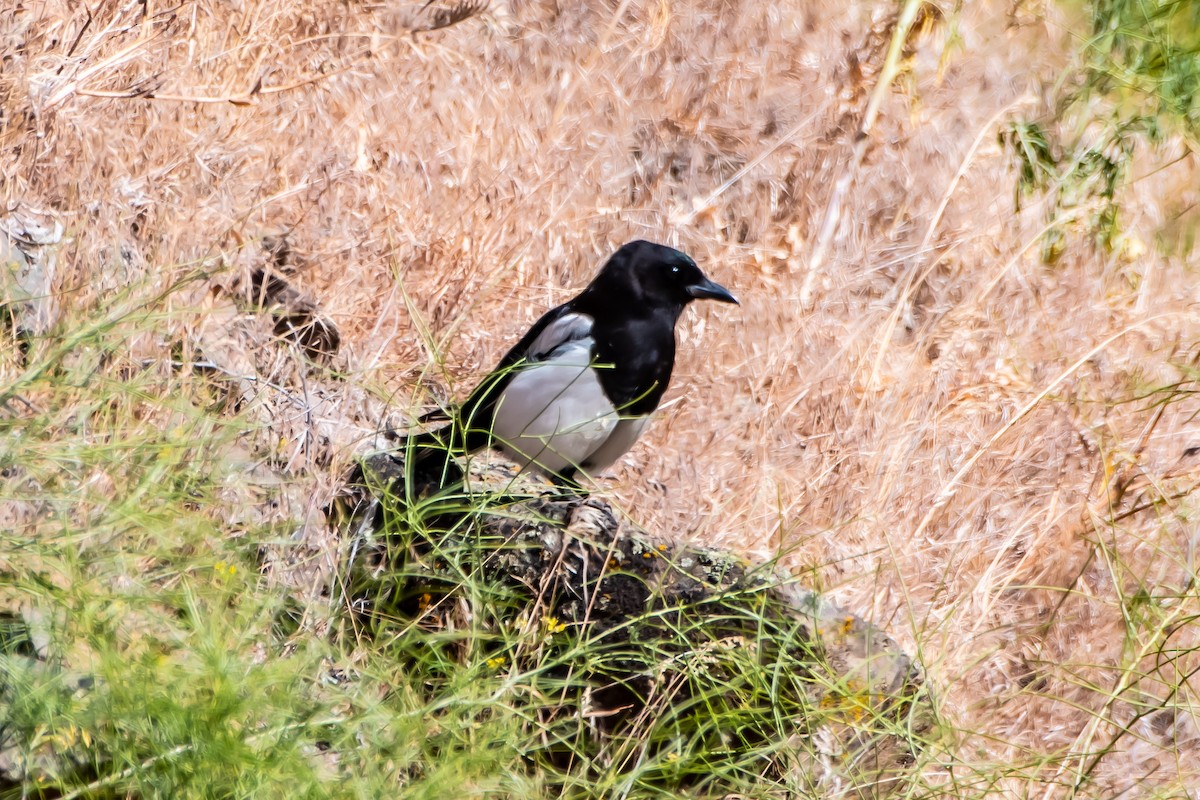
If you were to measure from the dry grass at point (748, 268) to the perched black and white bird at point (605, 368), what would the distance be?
0.27 metres

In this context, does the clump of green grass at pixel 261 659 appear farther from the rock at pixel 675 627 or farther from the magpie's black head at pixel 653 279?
the magpie's black head at pixel 653 279

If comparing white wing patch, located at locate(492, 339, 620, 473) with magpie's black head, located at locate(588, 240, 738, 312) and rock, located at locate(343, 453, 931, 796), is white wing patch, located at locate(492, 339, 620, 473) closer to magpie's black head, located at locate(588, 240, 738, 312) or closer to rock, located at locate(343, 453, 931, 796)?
magpie's black head, located at locate(588, 240, 738, 312)

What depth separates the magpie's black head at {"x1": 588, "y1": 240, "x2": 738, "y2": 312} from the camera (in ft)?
13.9

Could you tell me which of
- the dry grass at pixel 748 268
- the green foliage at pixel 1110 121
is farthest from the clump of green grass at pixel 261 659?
Answer: the green foliage at pixel 1110 121

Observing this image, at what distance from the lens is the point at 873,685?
10.1 ft

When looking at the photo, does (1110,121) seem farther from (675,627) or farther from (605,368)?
(675,627)

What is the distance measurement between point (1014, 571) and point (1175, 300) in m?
2.09

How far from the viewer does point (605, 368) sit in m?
4.19

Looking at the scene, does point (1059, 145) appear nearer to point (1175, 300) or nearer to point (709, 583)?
point (1175, 300)

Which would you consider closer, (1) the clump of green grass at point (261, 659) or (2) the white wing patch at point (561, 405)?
(1) the clump of green grass at point (261, 659)

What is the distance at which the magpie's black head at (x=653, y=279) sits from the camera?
4.23 metres

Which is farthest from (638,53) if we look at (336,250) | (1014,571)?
(1014,571)

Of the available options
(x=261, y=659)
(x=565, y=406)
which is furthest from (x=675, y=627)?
(x=565, y=406)

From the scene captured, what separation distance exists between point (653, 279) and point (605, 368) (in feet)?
1.17
